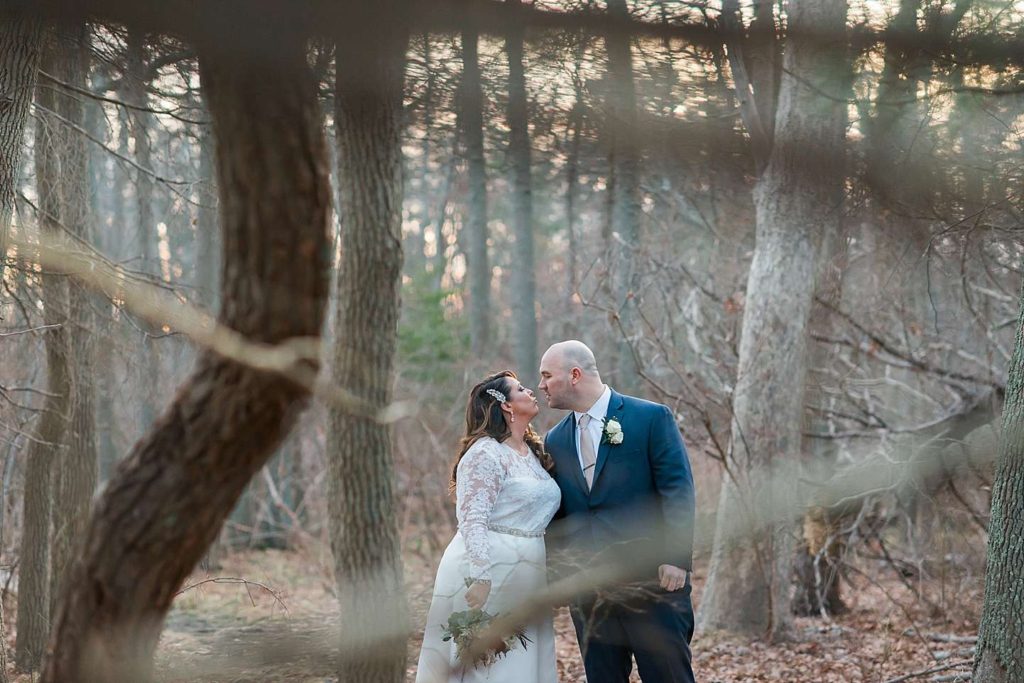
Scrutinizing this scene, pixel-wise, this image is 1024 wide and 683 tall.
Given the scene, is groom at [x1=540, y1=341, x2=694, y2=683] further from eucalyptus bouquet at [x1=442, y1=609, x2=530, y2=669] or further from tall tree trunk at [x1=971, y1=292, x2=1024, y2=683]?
tall tree trunk at [x1=971, y1=292, x2=1024, y2=683]

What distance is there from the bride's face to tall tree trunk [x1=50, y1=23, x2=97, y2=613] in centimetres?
375

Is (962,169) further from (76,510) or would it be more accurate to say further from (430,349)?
(430,349)

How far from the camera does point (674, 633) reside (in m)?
5.13

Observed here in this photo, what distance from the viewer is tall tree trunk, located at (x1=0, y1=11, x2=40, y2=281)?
18.5 ft

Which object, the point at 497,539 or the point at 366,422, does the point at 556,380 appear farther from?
the point at 366,422

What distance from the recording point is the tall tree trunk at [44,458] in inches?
307

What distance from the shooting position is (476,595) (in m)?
5.08

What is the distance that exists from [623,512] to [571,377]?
2.51ft

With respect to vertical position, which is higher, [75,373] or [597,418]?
[597,418]

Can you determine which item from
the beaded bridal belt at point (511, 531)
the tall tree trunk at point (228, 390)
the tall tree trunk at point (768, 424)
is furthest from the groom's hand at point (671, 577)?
the tall tree trunk at point (768, 424)

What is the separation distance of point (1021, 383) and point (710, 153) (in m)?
2.32

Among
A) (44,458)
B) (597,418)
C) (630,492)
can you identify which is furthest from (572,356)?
(44,458)

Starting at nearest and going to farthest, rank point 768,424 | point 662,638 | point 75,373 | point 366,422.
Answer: point 662,638 → point 366,422 → point 75,373 → point 768,424

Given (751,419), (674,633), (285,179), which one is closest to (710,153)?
(285,179)
